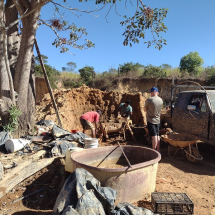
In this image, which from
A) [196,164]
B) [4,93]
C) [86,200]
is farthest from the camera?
[4,93]

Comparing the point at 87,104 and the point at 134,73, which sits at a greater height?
the point at 134,73

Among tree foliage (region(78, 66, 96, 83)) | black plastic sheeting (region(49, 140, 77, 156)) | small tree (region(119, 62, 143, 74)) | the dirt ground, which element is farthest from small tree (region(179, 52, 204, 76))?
black plastic sheeting (region(49, 140, 77, 156))

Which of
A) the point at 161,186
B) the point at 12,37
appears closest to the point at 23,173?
the point at 161,186

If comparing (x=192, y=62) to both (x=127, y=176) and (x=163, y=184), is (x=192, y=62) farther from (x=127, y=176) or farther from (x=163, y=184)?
(x=127, y=176)

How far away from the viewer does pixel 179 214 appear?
10.8ft

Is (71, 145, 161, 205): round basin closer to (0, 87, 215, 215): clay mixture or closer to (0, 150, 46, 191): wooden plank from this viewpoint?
(0, 87, 215, 215): clay mixture

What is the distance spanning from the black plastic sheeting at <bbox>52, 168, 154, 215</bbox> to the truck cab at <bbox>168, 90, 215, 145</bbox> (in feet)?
11.9

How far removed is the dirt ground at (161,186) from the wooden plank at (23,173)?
96 mm

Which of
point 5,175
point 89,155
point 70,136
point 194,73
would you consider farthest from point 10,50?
point 194,73

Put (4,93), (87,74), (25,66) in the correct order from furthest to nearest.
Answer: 1. (87,74)
2. (25,66)
3. (4,93)

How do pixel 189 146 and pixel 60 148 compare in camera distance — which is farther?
pixel 189 146

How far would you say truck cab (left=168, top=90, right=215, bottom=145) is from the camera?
5.64 metres

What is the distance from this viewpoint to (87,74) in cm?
2605

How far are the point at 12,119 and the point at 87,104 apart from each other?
7.41 metres
